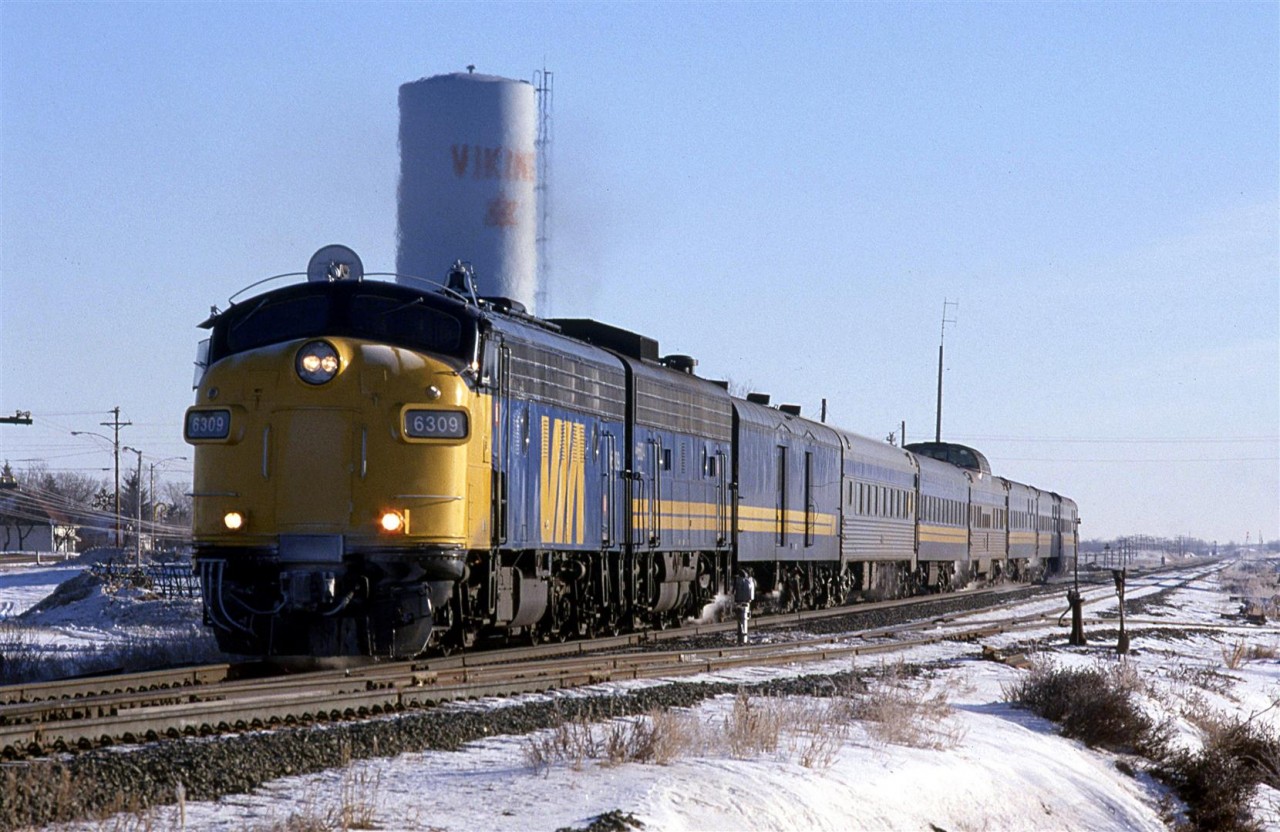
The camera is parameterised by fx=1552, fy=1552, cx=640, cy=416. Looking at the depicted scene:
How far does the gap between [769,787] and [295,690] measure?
5246 millimetres

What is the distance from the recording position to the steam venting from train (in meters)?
63.8

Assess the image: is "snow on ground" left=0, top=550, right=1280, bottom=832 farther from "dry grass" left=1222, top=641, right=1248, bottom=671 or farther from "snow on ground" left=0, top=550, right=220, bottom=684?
"dry grass" left=1222, top=641, right=1248, bottom=671

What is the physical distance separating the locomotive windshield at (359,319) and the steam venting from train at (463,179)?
4651 centimetres

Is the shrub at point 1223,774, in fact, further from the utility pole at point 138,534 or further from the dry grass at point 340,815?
the utility pole at point 138,534

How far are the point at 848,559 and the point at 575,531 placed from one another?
1819 cm

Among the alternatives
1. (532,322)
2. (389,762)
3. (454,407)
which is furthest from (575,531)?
(389,762)

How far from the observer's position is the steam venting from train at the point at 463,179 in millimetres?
63781

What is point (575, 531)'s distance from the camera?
799 inches

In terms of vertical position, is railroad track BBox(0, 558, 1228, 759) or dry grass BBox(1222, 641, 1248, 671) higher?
railroad track BBox(0, 558, 1228, 759)

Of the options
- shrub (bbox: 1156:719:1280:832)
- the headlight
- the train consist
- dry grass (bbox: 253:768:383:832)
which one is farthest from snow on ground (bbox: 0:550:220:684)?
shrub (bbox: 1156:719:1280:832)

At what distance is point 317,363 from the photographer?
1591cm

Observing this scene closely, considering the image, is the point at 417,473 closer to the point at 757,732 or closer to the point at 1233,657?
the point at 757,732

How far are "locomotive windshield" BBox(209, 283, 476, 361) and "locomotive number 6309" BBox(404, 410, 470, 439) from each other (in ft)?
2.98

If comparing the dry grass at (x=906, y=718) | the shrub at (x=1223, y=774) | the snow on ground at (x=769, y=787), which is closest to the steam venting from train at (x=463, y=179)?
the snow on ground at (x=769, y=787)
